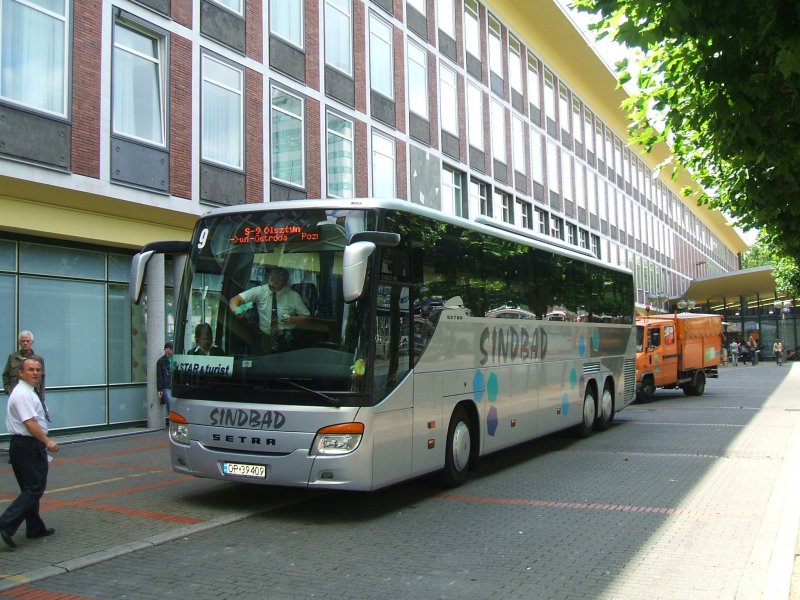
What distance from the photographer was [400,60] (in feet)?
83.9

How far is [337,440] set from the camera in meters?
7.55

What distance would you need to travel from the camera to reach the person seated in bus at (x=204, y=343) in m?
8.05

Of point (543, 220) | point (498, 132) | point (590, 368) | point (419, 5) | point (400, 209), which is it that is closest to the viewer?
point (400, 209)

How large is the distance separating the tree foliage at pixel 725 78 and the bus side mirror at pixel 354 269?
2.64 m

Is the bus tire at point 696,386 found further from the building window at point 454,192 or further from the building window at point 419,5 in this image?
the building window at point 419,5

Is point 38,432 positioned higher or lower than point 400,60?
lower

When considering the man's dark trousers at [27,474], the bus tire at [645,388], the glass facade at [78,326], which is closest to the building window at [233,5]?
the glass facade at [78,326]

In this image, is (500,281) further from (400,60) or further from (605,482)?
(400,60)

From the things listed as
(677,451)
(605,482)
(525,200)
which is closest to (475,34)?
(525,200)

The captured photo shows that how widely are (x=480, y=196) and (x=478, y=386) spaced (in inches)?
872

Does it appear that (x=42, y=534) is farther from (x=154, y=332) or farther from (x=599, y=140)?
(x=599, y=140)

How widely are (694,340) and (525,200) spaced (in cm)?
1261

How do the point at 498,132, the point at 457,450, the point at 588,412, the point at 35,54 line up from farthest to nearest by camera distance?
the point at 498,132, the point at 588,412, the point at 35,54, the point at 457,450

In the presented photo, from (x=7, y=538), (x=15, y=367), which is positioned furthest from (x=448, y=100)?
(x=7, y=538)
